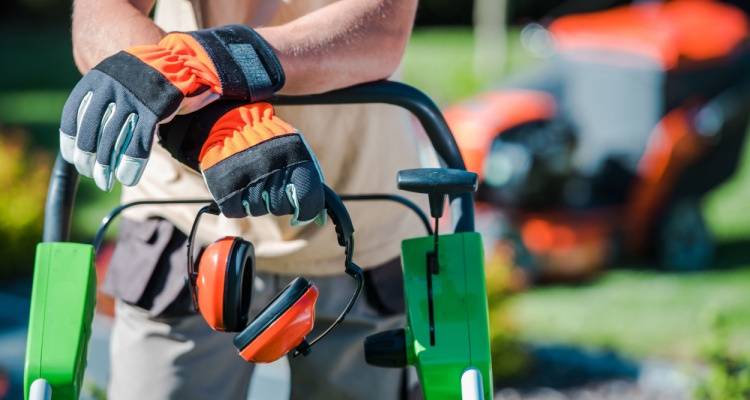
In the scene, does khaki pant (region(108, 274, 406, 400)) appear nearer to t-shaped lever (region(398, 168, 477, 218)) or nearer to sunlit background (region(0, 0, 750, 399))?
t-shaped lever (region(398, 168, 477, 218))

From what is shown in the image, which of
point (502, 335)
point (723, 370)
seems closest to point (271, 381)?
point (723, 370)

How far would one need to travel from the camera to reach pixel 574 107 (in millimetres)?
6016

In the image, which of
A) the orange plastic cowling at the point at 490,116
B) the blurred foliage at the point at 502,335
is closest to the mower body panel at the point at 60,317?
the blurred foliage at the point at 502,335

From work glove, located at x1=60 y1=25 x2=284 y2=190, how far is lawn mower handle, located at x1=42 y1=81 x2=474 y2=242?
0.61ft

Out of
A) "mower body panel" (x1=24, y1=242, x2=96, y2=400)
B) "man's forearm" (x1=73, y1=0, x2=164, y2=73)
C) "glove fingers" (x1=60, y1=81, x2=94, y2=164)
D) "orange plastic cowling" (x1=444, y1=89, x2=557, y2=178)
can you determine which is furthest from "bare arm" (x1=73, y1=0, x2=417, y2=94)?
"orange plastic cowling" (x1=444, y1=89, x2=557, y2=178)

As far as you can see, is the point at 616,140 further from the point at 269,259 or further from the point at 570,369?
the point at 269,259

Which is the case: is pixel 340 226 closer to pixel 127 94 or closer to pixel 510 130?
pixel 127 94

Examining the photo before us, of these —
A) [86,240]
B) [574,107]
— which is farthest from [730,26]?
[86,240]

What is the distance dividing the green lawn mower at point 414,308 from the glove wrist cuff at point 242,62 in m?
0.15

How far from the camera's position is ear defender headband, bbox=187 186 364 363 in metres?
1.35

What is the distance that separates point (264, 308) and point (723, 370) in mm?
2193

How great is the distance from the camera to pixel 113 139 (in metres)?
1.31

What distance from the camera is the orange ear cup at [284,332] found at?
1.34 m

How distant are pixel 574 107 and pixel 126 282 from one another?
442 centimetres
